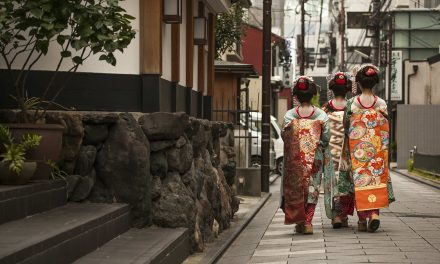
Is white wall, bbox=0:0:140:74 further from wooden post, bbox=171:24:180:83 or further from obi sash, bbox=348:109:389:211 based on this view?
obi sash, bbox=348:109:389:211

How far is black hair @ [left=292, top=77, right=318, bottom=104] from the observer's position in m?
13.9

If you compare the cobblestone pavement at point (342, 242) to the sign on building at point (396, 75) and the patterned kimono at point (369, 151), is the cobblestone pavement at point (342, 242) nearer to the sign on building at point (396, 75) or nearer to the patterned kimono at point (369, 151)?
the patterned kimono at point (369, 151)

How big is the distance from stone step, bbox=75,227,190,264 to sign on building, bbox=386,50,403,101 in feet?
137

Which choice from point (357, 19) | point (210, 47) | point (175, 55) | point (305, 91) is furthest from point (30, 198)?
point (357, 19)

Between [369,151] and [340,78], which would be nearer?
[369,151]

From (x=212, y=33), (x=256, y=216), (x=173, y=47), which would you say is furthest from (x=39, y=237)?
(x=212, y=33)

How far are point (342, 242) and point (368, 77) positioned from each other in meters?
2.87

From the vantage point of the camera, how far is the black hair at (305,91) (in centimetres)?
1390

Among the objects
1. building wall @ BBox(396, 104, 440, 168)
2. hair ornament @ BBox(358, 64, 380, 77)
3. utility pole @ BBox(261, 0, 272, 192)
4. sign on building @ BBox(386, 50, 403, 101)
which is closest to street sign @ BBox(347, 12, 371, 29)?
sign on building @ BBox(386, 50, 403, 101)

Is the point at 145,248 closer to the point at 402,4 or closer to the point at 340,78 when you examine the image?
the point at 340,78

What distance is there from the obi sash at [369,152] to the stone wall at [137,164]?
8.98ft

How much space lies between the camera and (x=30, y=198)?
8.55 m

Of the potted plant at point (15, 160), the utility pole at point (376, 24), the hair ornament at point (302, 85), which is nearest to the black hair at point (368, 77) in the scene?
the hair ornament at point (302, 85)

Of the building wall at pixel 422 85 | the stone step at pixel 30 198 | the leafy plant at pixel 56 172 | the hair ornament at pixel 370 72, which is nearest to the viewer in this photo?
the stone step at pixel 30 198
